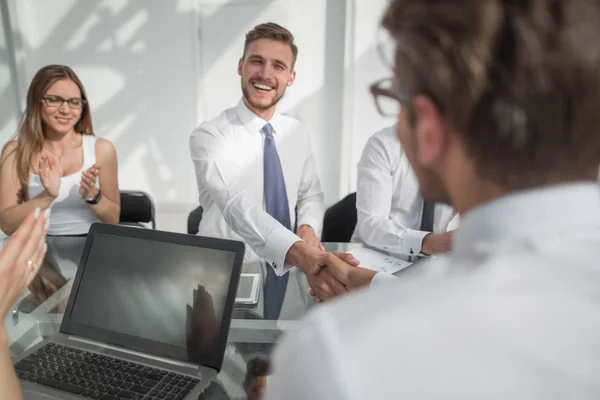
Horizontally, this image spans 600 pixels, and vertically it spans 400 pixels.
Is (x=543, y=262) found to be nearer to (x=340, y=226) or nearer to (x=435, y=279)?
(x=435, y=279)

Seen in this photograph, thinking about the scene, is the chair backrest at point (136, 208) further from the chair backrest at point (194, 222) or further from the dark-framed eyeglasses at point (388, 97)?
the dark-framed eyeglasses at point (388, 97)

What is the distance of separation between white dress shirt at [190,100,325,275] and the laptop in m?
0.77

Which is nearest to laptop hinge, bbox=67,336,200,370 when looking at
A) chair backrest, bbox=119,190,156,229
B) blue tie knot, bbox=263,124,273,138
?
blue tie knot, bbox=263,124,273,138

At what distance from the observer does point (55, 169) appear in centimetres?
233

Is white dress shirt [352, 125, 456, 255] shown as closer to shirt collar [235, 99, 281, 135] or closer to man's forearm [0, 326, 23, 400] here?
shirt collar [235, 99, 281, 135]

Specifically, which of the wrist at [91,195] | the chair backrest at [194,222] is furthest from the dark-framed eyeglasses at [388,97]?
the chair backrest at [194,222]

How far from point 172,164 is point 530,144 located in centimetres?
448

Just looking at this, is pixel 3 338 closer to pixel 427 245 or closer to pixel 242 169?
pixel 427 245

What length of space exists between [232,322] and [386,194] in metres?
1.21

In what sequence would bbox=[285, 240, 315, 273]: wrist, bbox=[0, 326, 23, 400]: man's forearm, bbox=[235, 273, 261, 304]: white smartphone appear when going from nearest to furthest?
bbox=[0, 326, 23, 400]: man's forearm, bbox=[235, 273, 261, 304]: white smartphone, bbox=[285, 240, 315, 273]: wrist

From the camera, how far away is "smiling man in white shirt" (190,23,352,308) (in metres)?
2.37

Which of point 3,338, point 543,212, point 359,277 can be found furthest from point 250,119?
point 543,212

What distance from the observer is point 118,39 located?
4.41 metres

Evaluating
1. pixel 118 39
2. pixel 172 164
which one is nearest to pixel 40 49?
pixel 118 39
